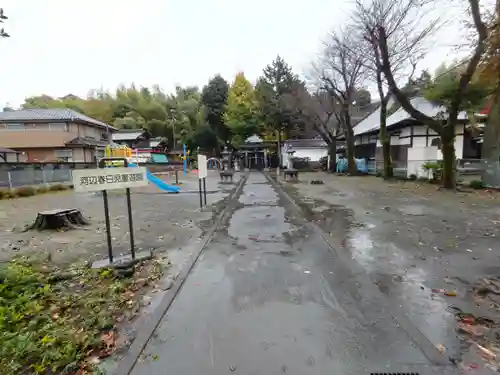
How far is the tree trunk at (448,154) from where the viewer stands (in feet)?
39.8

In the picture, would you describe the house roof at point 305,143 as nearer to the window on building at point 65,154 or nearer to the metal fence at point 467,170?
the metal fence at point 467,170

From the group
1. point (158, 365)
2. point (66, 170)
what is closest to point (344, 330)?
point (158, 365)

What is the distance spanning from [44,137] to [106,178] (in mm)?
29219

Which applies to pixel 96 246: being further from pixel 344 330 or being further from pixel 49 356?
pixel 344 330

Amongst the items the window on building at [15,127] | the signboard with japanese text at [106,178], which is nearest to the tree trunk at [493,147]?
the signboard with japanese text at [106,178]

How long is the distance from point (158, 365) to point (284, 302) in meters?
1.43

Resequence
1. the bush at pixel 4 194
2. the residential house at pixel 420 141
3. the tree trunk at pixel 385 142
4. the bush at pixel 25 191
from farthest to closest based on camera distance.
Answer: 1. the tree trunk at pixel 385 142
2. the residential house at pixel 420 141
3. the bush at pixel 25 191
4. the bush at pixel 4 194

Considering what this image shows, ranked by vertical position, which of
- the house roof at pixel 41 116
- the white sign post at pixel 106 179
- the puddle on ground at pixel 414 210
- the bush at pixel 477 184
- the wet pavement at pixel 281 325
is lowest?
the puddle on ground at pixel 414 210

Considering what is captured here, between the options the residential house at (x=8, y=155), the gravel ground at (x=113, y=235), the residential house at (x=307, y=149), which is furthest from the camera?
the residential house at (x=307, y=149)

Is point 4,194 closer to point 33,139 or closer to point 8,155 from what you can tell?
point 8,155

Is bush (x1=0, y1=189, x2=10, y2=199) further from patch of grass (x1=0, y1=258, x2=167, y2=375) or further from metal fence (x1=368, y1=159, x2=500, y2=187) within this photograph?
metal fence (x1=368, y1=159, x2=500, y2=187)

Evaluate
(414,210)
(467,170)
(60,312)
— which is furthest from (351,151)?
(60,312)

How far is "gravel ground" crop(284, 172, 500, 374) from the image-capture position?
9.03 feet

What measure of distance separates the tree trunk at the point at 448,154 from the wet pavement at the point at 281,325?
34.4 feet
